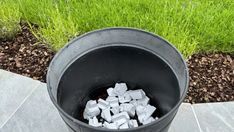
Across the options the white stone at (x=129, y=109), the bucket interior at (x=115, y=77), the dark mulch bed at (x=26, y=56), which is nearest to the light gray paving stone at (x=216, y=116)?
the bucket interior at (x=115, y=77)

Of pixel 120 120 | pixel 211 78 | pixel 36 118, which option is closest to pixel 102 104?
pixel 120 120

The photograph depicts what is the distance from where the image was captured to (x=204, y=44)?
237 centimetres

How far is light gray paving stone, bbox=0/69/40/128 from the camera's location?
2.09 m

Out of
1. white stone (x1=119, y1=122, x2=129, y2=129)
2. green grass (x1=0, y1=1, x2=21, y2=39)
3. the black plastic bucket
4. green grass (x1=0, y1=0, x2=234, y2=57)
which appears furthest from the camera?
green grass (x1=0, y1=1, x2=21, y2=39)

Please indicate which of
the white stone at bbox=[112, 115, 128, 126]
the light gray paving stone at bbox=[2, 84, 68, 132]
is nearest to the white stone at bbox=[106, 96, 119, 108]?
the white stone at bbox=[112, 115, 128, 126]

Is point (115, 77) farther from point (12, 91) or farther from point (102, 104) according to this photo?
point (12, 91)

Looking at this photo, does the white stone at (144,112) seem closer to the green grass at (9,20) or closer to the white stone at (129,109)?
the white stone at (129,109)

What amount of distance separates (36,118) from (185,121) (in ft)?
2.97

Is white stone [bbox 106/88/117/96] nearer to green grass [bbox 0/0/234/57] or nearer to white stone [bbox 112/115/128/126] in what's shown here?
white stone [bbox 112/115/128/126]

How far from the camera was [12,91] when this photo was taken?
2.20 meters

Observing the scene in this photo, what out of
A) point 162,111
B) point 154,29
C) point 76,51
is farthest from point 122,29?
point 154,29

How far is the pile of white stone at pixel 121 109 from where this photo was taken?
178 centimetres

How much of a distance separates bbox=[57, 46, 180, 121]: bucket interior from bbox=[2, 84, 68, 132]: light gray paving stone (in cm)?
25

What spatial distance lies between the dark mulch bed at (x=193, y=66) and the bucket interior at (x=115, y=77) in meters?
0.44
